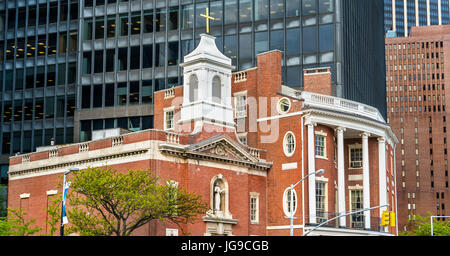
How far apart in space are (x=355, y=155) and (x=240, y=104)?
10737 millimetres

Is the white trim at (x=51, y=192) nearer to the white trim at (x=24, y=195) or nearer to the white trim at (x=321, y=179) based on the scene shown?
the white trim at (x=24, y=195)

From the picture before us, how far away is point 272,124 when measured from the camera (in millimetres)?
55125

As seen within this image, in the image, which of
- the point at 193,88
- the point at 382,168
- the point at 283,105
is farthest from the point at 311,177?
the point at 193,88

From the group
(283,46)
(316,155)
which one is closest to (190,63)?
(316,155)

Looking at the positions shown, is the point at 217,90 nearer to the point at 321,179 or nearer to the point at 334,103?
the point at 334,103

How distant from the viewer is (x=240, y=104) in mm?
57125

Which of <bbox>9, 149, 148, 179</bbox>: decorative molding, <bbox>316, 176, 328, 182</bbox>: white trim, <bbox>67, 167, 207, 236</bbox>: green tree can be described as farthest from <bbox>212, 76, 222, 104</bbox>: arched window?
<bbox>67, 167, 207, 236</bbox>: green tree

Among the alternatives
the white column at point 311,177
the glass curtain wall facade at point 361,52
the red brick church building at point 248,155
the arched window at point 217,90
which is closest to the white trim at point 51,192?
the red brick church building at point 248,155

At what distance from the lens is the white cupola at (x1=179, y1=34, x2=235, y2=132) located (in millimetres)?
51531

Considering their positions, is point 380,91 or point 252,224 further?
point 380,91

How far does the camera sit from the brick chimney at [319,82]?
6197 cm

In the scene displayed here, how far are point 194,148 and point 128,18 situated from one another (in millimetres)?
35330

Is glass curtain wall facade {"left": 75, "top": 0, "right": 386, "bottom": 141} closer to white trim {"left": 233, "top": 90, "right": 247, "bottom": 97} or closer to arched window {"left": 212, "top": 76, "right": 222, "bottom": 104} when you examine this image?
white trim {"left": 233, "top": 90, "right": 247, "bottom": 97}
